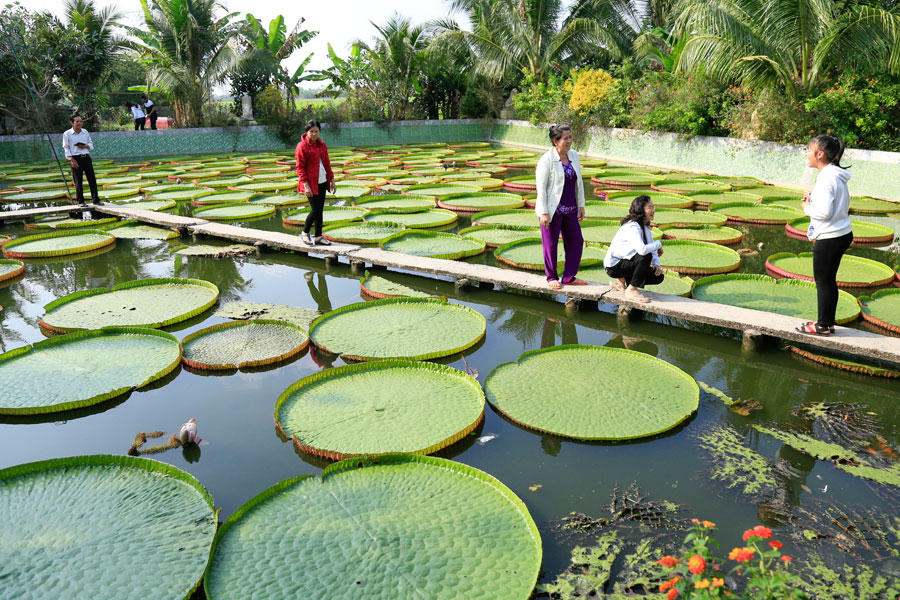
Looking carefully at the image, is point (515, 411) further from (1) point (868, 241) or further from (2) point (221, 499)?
(1) point (868, 241)

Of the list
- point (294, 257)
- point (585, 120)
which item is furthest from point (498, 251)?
point (585, 120)

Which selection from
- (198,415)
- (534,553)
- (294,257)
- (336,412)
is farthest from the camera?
(294,257)

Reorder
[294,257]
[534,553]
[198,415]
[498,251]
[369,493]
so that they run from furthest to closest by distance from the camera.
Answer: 1. [294,257]
2. [498,251]
3. [198,415]
4. [369,493]
5. [534,553]

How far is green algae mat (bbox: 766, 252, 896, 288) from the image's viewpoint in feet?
15.9

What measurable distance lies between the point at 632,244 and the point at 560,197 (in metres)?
0.62

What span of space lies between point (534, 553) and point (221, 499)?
134cm

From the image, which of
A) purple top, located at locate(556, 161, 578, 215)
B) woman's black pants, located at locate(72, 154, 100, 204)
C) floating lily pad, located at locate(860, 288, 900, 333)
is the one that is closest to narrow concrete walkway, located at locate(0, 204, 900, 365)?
floating lily pad, located at locate(860, 288, 900, 333)

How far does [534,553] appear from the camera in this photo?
6.63 feet

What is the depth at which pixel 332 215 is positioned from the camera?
8.03 meters

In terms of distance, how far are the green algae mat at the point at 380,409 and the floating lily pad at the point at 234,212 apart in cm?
549

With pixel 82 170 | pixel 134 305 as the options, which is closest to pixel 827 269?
pixel 134 305

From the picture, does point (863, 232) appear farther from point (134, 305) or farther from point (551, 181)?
point (134, 305)

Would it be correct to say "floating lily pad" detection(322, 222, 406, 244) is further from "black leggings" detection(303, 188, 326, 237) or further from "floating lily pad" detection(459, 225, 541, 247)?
"floating lily pad" detection(459, 225, 541, 247)

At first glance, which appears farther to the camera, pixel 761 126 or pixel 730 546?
pixel 761 126
